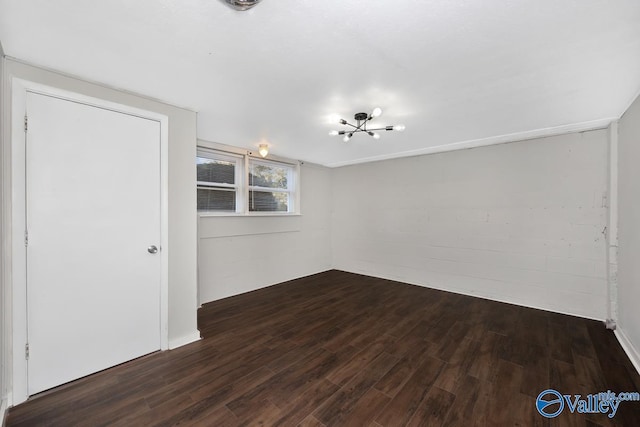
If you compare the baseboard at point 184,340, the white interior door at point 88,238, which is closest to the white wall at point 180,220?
the baseboard at point 184,340

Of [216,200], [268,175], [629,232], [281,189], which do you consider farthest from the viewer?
[281,189]

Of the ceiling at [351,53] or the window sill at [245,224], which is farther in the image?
the window sill at [245,224]

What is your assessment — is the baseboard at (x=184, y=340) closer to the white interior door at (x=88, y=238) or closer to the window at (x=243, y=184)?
the white interior door at (x=88, y=238)

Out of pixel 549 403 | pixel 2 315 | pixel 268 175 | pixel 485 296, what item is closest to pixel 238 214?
pixel 268 175

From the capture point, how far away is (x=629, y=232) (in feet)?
8.13

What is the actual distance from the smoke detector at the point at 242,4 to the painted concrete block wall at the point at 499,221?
3.95 metres

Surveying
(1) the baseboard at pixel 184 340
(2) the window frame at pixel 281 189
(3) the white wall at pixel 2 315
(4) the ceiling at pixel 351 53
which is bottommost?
(1) the baseboard at pixel 184 340

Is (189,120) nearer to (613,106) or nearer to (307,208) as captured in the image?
(307,208)

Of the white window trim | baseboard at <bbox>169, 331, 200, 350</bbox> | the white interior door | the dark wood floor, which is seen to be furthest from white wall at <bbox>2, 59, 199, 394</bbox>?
the white window trim

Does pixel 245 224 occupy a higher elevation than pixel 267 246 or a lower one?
higher

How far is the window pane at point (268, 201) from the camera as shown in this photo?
4.49 meters

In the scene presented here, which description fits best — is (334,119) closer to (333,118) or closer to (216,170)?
(333,118)

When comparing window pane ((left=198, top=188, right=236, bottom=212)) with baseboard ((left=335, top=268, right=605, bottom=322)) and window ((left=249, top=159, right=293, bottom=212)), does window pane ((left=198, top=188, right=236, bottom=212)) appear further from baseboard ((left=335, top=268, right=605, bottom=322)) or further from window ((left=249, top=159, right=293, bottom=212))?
baseboard ((left=335, top=268, right=605, bottom=322))

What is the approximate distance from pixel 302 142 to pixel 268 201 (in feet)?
4.72
